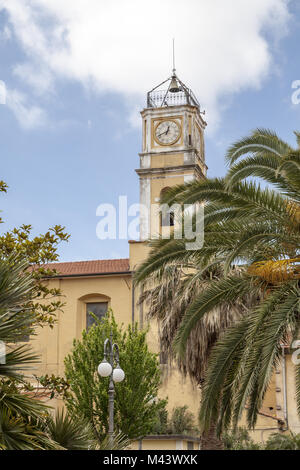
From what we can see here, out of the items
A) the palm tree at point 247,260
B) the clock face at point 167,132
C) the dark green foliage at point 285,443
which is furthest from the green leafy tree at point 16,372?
the clock face at point 167,132

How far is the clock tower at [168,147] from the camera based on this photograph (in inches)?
1602

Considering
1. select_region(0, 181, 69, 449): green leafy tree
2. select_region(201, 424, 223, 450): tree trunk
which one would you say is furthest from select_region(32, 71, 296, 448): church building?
select_region(0, 181, 69, 449): green leafy tree

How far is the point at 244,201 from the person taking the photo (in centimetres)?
1388

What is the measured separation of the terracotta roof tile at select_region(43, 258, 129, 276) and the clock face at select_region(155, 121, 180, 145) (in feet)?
27.8

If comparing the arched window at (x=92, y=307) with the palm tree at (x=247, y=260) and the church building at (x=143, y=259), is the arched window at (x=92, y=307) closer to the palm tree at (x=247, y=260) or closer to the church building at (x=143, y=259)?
the church building at (x=143, y=259)

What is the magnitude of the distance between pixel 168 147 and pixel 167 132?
1169mm

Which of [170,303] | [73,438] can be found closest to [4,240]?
[73,438]

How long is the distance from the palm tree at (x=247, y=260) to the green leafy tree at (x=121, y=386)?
9.80 m

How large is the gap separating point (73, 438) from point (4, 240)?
11.9 feet

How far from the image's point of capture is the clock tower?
4069 centimetres

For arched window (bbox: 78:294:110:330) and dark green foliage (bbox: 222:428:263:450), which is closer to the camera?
dark green foliage (bbox: 222:428:263:450)

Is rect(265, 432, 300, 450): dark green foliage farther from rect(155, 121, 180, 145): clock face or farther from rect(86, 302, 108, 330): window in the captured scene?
rect(155, 121, 180, 145): clock face

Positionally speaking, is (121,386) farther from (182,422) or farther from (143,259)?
(182,422)

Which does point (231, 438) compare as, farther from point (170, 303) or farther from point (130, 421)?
point (170, 303)
